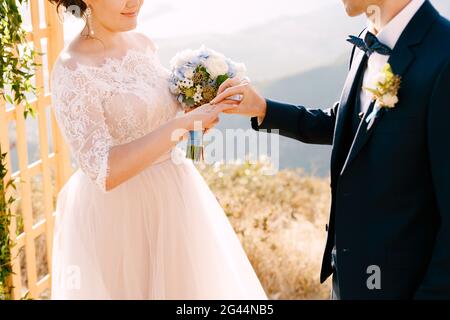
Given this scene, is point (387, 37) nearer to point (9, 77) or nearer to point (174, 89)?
point (174, 89)

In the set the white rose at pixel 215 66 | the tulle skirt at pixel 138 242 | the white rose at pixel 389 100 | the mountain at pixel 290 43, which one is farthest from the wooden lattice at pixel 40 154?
the mountain at pixel 290 43

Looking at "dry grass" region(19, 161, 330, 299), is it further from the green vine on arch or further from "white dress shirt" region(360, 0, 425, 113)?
"white dress shirt" region(360, 0, 425, 113)

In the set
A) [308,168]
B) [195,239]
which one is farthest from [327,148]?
[195,239]

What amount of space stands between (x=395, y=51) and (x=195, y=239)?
4.09ft

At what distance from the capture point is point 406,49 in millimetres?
1926

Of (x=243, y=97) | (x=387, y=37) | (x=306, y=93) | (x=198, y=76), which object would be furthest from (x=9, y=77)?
(x=306, y=93)

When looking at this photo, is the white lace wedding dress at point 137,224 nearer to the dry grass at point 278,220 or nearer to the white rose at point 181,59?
the white rose at point 181,59

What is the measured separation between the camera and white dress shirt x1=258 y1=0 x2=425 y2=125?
1974 mm

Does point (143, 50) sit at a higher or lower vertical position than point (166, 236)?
higher

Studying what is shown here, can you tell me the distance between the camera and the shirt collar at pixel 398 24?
1.97 m

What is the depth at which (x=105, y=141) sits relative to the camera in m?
2.40

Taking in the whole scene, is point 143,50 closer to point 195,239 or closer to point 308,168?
point 195,239

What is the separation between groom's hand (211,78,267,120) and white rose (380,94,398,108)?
32.2 inches

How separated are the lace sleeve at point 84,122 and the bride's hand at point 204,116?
32 centimetres
